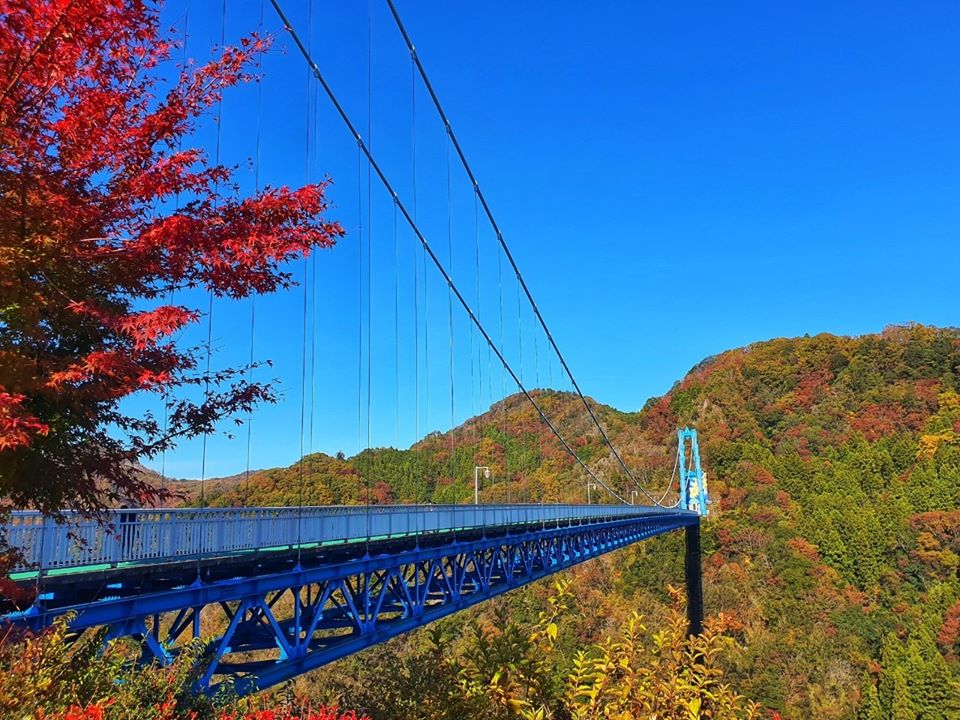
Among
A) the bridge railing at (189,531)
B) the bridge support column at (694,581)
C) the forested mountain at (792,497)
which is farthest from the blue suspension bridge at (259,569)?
the bridge support column at (694,581)

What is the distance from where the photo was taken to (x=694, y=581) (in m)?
53.0

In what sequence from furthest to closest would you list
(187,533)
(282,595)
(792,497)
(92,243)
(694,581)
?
1. (792,497)
2. (694,581)
3. (282,595)
4. (187,533)
5. (92,243)

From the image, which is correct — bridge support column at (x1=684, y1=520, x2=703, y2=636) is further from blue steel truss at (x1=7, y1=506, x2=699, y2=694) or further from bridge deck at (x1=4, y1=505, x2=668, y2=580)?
Answer: bridge deck at (x1=4, y1=505, x2=668, y2=580)

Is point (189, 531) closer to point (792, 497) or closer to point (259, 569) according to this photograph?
point (259, 569)

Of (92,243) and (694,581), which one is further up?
(92,243)

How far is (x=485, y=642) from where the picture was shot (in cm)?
828

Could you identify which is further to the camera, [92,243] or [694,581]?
[694,581]

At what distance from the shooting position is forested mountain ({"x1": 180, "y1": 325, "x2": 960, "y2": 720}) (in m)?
48.8

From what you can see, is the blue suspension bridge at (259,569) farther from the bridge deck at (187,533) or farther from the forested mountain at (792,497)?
the forested mountain at (792,497)

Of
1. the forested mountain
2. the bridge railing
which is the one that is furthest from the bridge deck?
the forested mountain

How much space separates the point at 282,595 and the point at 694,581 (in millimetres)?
44766

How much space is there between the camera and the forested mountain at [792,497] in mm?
48812

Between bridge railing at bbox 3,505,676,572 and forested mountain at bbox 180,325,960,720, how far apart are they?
15.9 m

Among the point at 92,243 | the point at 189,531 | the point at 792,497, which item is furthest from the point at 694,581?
the point at 92,243
